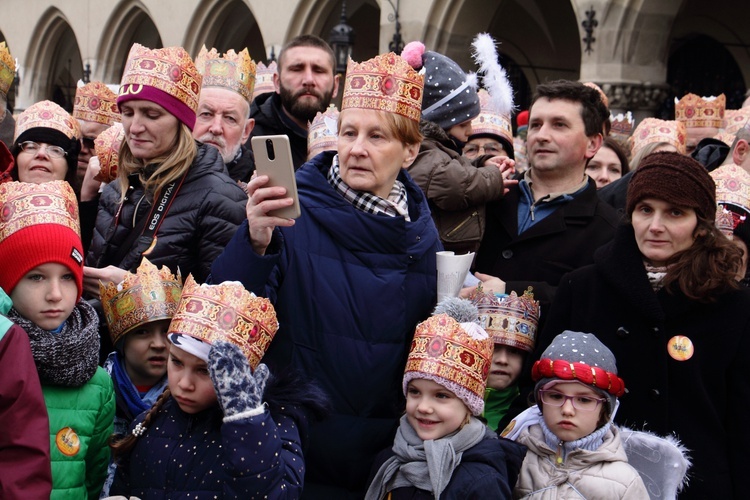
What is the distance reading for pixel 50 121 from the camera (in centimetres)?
544

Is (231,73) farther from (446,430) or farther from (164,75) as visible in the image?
(446,430)

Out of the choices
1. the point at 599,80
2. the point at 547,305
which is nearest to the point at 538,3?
the point at 599,80

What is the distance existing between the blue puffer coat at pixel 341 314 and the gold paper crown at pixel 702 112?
4.67 meters

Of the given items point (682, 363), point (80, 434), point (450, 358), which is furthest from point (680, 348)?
point (80, 434)

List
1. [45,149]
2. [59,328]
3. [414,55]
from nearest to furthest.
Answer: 1. [59,328]
2. [414,55]
3. [45,149]

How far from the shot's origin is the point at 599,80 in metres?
11.9

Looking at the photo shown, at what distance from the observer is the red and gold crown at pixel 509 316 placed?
4.00 metres

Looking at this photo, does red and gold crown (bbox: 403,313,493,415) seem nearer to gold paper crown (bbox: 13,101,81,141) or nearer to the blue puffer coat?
the blue puffer coat

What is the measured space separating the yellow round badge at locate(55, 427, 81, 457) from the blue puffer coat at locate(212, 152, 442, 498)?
638mm

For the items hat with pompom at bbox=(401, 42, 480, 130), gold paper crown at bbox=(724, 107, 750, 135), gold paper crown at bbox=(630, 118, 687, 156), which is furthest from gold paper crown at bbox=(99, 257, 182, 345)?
gold paper crown at bbox=(724, 107, 750, 135)

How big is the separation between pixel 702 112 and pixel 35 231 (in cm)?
534

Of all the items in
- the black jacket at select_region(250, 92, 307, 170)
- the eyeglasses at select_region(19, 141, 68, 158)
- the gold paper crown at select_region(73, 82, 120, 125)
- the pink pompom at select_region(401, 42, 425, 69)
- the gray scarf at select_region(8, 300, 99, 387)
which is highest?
the pink pompom at select_region(401, 42, 425, 69)

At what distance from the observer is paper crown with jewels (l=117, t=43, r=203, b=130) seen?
398cm

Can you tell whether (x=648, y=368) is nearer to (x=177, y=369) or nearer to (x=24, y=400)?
(x=177, y=369)
